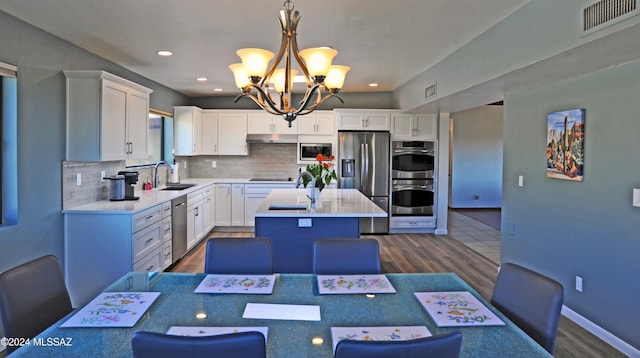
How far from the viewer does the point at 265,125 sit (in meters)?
6.79

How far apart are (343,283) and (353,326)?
0.46 m

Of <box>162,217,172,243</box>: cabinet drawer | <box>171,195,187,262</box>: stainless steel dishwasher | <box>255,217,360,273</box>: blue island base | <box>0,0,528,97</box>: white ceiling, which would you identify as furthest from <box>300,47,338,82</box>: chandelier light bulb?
<box>171,195,187,262</box>: stainless steel dishwasher

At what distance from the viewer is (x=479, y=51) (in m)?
3.46

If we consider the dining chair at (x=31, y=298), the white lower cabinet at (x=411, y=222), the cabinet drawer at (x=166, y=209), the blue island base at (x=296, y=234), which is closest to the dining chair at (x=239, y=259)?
the dining chair at (x=31, y=298)

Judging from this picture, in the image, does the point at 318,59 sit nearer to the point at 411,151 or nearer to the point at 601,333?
the point at 601,333

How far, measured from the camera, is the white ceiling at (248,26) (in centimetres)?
274

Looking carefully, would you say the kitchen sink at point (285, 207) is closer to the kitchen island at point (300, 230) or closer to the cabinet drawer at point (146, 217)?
the kitchen island at point (300, 230)

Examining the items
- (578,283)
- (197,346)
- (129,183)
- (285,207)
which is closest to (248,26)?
(285,207)

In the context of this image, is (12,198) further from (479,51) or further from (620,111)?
(620,111)

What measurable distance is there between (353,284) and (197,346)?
3.23 feet

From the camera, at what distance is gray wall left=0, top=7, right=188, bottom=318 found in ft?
9.59

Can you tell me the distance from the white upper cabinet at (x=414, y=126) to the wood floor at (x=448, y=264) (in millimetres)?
1663

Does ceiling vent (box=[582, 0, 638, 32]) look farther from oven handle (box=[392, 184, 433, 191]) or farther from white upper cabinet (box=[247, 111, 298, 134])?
white upper cabinet (box=[247, 111, 298, 134])

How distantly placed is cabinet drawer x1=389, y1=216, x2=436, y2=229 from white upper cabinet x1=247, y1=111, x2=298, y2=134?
7.53 ft
